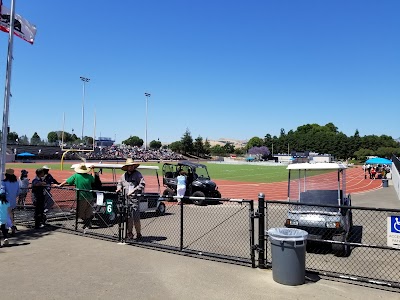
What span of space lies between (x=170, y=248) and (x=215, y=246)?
119 centimetres

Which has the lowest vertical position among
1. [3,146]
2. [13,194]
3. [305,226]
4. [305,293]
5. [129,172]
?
[305,293]

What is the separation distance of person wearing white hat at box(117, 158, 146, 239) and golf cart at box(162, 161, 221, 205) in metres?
7.60

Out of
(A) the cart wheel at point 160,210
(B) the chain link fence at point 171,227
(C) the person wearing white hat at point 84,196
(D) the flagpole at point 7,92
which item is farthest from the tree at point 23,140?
(C) the person wearing white hat at point 84,196

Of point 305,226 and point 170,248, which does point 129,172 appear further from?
point 305,226

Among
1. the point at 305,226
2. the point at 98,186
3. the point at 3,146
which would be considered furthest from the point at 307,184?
the point at 3,146

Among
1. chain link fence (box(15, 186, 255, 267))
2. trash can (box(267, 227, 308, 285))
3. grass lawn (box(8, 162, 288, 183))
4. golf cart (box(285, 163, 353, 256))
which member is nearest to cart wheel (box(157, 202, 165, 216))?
chain link fence (box(15, 186, 255, 267))

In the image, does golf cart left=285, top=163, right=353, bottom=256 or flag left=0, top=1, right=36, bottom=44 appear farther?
flag left=0, top=1, right=36, bottom=44

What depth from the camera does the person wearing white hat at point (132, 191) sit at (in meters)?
8.49

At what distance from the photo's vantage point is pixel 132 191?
337 inches

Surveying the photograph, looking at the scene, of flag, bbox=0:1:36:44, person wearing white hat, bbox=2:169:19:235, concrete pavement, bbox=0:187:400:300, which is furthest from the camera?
flag, bbox=0:1:36:44

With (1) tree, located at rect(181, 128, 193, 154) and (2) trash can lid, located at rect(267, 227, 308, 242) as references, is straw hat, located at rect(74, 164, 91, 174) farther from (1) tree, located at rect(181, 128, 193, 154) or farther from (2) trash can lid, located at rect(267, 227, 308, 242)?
(1) tree, located at rect(181, 128, 193, 154)

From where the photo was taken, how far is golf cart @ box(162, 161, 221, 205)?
17.3m

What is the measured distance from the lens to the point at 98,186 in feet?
39.8

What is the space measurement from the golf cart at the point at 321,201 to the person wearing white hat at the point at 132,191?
357cm
